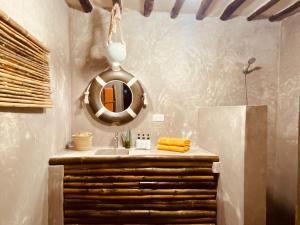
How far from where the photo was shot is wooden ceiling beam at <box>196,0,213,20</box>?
2312 millimetres

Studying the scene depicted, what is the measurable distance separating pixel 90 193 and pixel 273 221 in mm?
2182

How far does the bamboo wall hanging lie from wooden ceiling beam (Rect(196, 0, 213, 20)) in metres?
1.55

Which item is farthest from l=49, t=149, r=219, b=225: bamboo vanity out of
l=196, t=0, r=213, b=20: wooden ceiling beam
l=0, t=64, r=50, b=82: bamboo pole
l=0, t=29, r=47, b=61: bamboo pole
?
l=196, t=0, r=213, b=20: wooden ceiling beam

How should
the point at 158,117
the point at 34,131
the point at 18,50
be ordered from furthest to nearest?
the point at 158,117, the point at 34,131, the point at 18,50

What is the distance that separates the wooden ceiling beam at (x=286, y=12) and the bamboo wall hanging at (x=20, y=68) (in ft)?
7.54

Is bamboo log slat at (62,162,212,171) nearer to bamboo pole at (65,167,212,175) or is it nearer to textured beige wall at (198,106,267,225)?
bamboo pole at (65,167,212,175)

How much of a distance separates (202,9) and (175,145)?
4.66 ft

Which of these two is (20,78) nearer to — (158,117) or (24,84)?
(24,84)

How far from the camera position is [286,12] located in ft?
8.11

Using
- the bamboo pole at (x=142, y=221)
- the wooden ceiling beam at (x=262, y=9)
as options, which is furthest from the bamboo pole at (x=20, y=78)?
the wooden ceiling beam at (x=262, y=9)

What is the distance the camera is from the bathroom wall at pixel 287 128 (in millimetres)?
2525

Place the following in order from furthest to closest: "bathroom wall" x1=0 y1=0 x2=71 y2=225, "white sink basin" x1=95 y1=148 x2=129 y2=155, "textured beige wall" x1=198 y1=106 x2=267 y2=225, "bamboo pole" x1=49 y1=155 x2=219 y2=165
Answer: "white sink basin" x1=95 y1=148 x2=129 y2=155 < "bamboo pole" x1=49 y1=155 x2=219 y2=165 < "textured beige wall" x1=198 y1=106 x2=267 y2=225 < "bathroom wall" x1=0 y1=0 x2=71 y2=225

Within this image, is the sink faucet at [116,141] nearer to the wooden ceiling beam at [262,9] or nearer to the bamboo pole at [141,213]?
the bamboo pole at [141,213]

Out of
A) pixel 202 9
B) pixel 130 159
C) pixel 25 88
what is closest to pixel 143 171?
pixel 130 159
